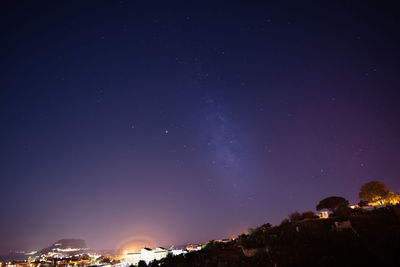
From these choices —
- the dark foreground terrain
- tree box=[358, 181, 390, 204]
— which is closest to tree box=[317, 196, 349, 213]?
tree box=[358, 181, 390, 204]

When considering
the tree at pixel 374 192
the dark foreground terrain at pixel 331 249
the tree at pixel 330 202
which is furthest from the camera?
the tree at pixel 374 192

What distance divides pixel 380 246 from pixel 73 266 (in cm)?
8795

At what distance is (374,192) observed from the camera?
40.9 meters

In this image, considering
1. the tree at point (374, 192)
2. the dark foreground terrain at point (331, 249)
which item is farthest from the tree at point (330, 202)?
the dark foreground terrain at point (331, 249)

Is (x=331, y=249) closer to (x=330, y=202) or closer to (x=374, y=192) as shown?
(x=330, y=202)

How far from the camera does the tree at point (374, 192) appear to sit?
4047 centimetres

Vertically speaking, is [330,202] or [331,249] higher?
[330,202]

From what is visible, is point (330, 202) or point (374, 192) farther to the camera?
point (374, 192)

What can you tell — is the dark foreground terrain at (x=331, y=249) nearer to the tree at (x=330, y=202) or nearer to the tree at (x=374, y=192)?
the tree at (x=330, y=202)

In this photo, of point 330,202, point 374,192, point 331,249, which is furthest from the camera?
point 374,192

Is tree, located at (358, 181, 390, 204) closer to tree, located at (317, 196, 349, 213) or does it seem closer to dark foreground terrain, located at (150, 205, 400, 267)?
tree, located at (317, 196, 349, 213)

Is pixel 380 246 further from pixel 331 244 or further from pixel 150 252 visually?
pixel 150 252

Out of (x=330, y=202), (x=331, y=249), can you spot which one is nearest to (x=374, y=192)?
(x=330, y=202)

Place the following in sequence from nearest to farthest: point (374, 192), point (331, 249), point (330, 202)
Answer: point (331, 249), point (330, 202), point (374, 192)
